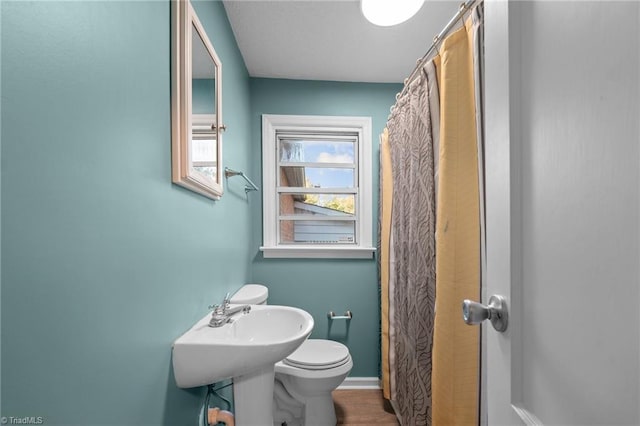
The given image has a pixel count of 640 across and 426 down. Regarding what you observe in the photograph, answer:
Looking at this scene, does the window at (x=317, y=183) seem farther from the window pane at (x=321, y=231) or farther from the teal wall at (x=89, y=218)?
the teal wall at (x=89, y=218)

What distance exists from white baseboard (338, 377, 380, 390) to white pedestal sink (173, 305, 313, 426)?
1125 millimetres

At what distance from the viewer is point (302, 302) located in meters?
2.09

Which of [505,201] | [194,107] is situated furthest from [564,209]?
[194,107]

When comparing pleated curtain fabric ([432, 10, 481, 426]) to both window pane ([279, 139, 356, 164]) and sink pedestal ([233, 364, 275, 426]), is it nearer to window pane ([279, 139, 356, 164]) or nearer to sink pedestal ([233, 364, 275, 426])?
sink pedestal ([233, 364, 275, 426])

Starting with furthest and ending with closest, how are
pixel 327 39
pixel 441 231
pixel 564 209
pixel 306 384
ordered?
pixel 327 39 → pixel 306 384 → pixel 441 231 → pixel 564 209

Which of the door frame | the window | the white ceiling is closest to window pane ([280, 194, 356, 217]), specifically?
the window

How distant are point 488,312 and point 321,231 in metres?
1.76

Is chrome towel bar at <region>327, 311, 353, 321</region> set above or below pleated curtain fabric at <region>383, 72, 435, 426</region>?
below

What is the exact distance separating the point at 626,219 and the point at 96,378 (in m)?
0.90

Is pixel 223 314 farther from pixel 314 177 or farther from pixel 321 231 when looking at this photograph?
pixel 314 177

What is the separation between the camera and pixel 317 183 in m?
2.26

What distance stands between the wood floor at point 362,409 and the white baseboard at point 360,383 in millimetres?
36

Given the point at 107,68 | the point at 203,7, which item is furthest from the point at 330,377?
the point at 203,7

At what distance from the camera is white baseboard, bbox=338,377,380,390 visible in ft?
6.77
